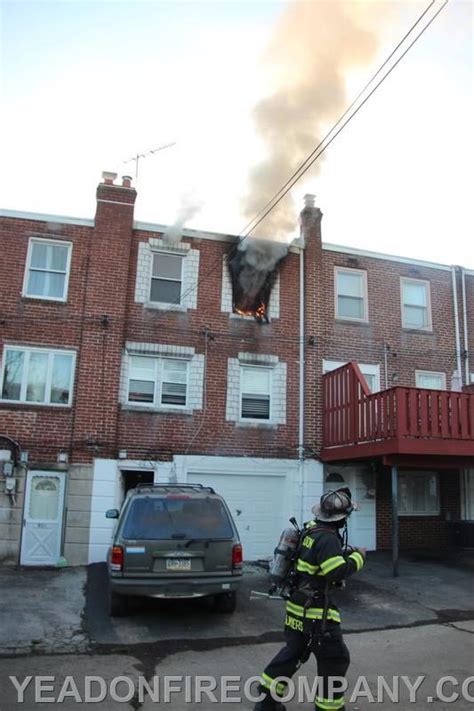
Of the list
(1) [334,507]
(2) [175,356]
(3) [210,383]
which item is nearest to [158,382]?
(2) [175,356]

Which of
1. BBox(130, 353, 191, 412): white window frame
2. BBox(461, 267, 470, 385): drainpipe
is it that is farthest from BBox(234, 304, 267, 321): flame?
BBox(461, 267, 470, 385): drainpipe

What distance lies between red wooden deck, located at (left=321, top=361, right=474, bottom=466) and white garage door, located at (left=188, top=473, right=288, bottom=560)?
1.92 m

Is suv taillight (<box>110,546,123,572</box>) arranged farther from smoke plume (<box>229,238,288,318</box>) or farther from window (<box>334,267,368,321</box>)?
window (<box>334,267,368,321</box>)

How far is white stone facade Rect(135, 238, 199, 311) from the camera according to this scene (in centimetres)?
1291

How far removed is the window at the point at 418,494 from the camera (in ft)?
45.0

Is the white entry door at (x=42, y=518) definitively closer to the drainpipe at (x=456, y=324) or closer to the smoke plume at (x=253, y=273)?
the smoke plume at (x=253, y=273)

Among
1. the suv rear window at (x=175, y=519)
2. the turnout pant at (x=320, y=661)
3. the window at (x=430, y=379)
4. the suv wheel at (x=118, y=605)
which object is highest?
the window at (x=430, y=379)

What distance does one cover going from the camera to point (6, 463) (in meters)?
11.3

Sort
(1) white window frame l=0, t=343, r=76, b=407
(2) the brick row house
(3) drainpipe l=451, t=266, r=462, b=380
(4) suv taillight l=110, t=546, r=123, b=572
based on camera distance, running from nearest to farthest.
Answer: (4) suv taillight l=110, t=546, r=123, b=572, (2) the brick row house, (1) white window frame l=0, t=343, r=76, b=407, (3) drainpipe l=451, t=266, r=462, b=380

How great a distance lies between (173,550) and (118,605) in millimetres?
1165

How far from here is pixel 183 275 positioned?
13.3m

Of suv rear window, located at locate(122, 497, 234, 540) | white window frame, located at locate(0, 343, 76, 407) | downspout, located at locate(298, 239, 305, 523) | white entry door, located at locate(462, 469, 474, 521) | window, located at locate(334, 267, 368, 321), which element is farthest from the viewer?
window, located at locate(334, 267, 368, 321)

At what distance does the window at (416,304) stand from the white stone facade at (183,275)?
5365mm

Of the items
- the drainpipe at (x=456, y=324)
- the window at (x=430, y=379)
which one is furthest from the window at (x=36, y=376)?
the drainpipe at (x=456, y=324)
